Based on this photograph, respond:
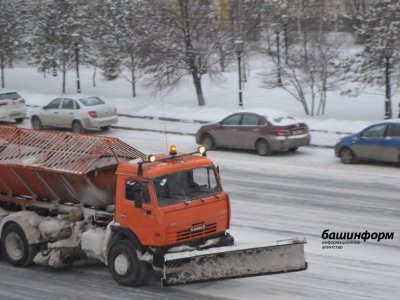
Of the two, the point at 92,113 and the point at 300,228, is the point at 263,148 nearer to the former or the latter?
the point at 92,113

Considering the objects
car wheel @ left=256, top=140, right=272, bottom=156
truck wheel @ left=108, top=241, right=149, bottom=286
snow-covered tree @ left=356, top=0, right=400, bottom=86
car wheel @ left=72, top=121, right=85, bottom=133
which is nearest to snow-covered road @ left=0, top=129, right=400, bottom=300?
truck wheel @ left=108, top=241, right=149, bottom=286

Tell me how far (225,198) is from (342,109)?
2470 centimetres

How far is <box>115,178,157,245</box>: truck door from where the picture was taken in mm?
11703

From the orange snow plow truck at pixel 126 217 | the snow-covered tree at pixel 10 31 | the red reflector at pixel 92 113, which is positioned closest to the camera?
the orange snow plow truck at pixel 126 217

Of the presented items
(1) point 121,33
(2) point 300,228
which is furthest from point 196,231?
(1) point 121,33

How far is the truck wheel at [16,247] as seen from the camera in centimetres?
1352

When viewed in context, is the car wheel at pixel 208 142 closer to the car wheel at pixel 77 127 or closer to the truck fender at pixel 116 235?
the car wheel at pixel 77 127

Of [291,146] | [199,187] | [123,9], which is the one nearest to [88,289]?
[199,187]

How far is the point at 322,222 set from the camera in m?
16.5

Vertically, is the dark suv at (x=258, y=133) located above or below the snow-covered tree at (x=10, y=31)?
below

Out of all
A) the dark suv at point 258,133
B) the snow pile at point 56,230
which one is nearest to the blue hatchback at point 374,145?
the dark suv at point 258,133

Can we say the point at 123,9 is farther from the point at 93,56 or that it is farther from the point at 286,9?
the point at 286,9

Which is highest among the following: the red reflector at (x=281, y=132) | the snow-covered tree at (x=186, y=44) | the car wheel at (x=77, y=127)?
the snow-covered tree at (x=186, y=44)

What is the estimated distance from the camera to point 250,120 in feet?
84.8
